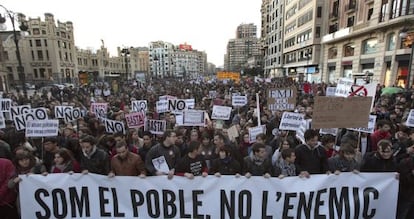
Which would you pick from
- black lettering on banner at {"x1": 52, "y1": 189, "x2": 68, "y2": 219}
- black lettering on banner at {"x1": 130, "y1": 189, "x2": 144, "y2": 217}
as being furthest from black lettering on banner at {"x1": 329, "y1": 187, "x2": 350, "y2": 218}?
black lettering on banner at {"x1": 52, "y1": 189, "x2": 68, "y2": 219}

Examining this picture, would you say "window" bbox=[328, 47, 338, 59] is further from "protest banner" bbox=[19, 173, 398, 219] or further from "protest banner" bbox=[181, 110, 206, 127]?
"protest banner" bbox=[19, 173, 398, 219]

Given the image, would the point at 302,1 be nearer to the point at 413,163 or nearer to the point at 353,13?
the point at 353,13

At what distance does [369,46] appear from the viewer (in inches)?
1149

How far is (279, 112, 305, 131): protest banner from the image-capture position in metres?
6.40

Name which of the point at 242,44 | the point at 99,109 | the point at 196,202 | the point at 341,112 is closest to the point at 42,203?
the point at 196,202

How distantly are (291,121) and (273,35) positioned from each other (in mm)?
68156

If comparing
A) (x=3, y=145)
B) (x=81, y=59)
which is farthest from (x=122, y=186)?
(x=81, y=59)

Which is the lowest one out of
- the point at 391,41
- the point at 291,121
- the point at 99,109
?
the point at 99,109

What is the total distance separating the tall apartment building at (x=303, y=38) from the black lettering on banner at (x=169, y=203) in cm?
4196

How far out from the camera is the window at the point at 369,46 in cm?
2810

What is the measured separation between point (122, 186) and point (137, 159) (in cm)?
64

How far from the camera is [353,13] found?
109 feet

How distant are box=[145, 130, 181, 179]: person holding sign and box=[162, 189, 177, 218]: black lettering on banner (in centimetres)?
70

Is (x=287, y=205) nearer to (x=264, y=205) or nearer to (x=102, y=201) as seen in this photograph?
(x=264, y=205)
